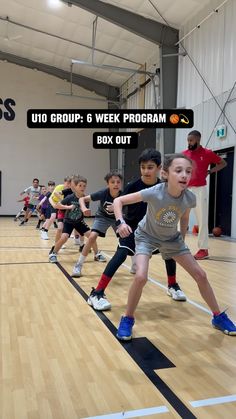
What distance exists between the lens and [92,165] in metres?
18.9

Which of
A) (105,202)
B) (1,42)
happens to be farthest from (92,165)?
(105,202)

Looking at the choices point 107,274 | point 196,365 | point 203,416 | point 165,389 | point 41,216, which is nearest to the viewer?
point 203,416

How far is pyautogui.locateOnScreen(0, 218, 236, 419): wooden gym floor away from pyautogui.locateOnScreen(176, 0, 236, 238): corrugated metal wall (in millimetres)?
6627

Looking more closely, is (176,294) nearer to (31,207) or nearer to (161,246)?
(161,246)

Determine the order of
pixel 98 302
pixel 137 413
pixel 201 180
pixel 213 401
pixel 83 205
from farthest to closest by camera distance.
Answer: pixel 201 180 < pixel 83 205 < pixel 98 302 < pixel 213 401 < pixel 137 413

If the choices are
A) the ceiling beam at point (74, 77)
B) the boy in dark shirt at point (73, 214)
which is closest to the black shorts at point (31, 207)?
the ceiling beam at point (74, 77)

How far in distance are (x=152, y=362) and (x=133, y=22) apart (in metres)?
11.5

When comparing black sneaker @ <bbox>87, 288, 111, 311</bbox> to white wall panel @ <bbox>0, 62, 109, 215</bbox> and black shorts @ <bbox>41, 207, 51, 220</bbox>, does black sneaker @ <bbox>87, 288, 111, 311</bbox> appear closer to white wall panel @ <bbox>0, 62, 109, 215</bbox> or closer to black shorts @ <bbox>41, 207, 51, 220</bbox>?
black shorts @ <bbox>41, 207, 51, 220</bbox>

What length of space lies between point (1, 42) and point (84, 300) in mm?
15086

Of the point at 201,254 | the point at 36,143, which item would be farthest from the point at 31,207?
the point at 201,254

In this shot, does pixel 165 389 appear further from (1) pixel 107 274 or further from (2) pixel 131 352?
(1) pixel 107 274

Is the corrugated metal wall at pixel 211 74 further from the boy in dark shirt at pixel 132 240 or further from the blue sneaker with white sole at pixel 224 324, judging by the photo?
the blue sneaker with white sole at pixel 224 324

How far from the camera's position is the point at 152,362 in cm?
232

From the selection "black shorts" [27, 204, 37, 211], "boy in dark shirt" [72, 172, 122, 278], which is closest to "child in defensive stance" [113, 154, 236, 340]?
"boy in dark shirt" [72, 172, 122, 278]
